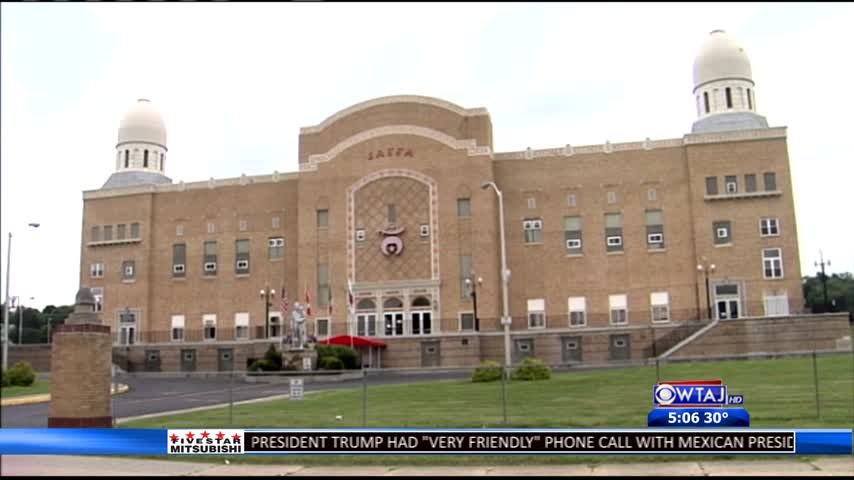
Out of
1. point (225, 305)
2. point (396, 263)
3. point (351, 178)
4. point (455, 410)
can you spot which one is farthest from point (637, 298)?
point (455, 410)

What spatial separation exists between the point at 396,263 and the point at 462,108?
42.7 feet

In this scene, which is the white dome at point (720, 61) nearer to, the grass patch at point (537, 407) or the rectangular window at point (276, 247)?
the rectangular window at point (276, 247)

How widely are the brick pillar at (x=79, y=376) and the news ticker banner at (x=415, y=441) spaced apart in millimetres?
8596

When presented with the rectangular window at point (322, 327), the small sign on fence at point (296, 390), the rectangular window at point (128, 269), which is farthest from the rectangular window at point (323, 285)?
the small sign on fence at point (296, 390)

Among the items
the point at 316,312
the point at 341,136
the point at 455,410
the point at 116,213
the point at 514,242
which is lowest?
the point at 455,410

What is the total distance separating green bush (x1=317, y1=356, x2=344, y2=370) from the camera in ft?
146

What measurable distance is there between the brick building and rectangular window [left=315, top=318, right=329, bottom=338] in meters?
0.12

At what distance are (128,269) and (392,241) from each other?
76.6 ft

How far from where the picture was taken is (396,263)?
202ft

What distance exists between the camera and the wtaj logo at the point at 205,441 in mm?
10008

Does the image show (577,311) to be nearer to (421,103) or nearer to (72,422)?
(421,103)

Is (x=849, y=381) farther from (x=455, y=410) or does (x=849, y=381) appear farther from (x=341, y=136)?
(x=341, y=136)

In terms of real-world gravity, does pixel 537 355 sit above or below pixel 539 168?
below

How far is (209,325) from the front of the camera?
66.1m
